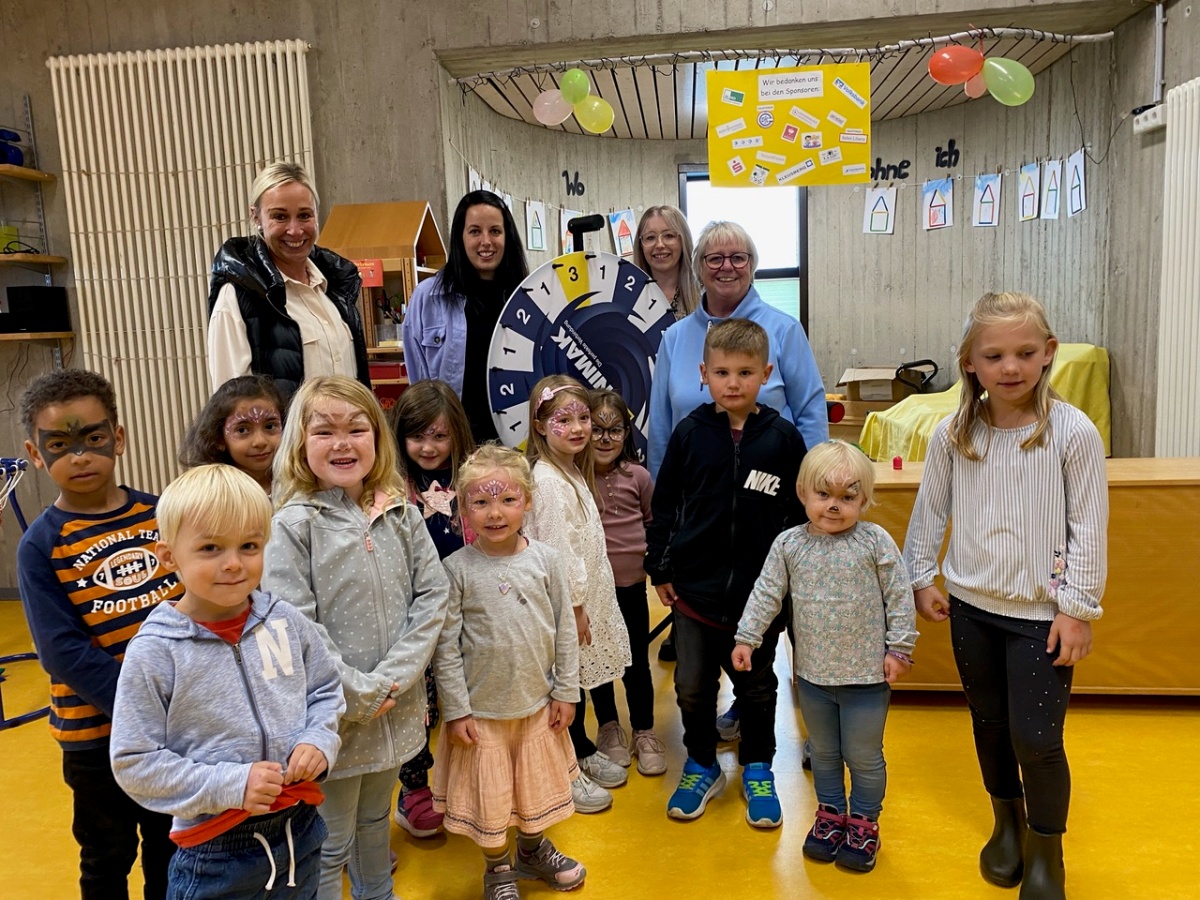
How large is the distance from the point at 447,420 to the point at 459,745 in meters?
0.86

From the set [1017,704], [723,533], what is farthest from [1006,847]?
[723,533]

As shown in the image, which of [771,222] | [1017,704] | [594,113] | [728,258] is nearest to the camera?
[1017,704]

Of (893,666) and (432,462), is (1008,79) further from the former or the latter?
(432,462)

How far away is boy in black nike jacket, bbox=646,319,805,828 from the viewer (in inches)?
90.6

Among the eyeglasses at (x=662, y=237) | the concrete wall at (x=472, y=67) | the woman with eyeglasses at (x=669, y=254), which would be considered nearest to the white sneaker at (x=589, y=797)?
the woman with eyeglasses at (x=669, y=254)

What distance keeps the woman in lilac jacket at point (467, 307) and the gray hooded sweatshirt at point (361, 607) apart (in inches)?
38.9

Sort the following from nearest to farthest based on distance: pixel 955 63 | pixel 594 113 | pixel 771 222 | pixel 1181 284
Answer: pixel 1181 284
pixel 955 63
pixel 594 113
pixel 771 222

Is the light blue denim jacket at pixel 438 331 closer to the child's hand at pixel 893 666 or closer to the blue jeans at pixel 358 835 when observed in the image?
the blue jeans at pixel 358 835

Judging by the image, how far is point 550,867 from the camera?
2.15 m

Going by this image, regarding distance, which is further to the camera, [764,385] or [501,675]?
[764,385]

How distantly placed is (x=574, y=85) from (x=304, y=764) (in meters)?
4.00

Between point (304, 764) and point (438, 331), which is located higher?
point (438, 331)

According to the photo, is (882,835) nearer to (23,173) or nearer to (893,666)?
(893,666)

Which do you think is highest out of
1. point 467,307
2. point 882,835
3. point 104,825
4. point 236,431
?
point 467,307
